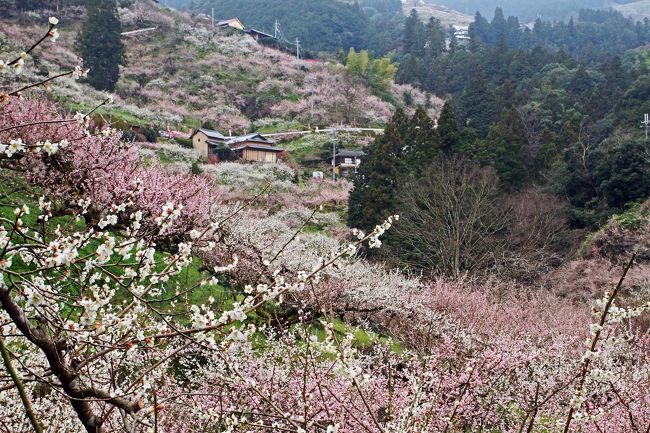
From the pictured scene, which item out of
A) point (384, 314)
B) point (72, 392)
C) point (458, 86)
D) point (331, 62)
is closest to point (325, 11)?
point (331, 62)

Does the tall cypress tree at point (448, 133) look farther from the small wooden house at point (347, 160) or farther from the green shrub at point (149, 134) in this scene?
the green shrub at point (149, 134)

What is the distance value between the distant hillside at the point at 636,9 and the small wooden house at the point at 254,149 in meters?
164

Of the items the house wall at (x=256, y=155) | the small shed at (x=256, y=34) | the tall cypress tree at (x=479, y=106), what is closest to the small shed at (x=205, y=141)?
the house wall at (x=256, y=155)

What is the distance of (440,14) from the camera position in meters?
164

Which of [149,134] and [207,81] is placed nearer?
[149,134]

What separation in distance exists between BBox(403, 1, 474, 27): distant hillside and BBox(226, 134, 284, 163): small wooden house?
12015cm

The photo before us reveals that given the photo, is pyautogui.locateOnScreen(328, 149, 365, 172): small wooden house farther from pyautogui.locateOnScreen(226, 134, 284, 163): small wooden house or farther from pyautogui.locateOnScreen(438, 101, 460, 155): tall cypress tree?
pyautogui.locateOnScreen(438, 101, 460, 155): tall cypress tree

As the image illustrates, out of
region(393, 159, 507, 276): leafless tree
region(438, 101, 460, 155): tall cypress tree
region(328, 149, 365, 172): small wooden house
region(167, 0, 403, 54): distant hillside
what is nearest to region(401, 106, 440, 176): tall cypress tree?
region(438, 101, 460, 155): tall cypress tree

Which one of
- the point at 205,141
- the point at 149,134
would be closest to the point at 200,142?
the point at 205,141

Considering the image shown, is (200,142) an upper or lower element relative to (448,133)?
lower

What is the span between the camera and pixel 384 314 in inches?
462

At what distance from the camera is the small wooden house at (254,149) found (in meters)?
→ 38.4

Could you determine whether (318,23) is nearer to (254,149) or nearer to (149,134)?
(254,149)

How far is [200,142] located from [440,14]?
14537cm
